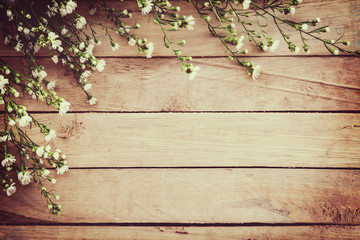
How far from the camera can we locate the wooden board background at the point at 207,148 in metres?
1.07

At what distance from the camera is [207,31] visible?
1126 millimetres

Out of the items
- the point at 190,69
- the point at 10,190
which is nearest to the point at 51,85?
the point at 10,190

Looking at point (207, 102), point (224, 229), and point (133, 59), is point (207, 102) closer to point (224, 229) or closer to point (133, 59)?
point (133, 59)

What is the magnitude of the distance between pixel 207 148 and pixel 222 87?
23cm

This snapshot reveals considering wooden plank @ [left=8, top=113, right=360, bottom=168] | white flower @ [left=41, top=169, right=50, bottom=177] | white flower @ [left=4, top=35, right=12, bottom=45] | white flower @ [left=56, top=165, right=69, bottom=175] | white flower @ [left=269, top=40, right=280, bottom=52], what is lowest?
white flower @ [left=41, top=169, right=50, bottom=177]

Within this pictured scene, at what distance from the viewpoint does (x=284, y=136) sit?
110 cm

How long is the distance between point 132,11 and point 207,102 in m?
0.44

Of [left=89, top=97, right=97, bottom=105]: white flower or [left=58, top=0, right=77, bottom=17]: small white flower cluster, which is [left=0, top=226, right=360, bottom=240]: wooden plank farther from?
[left=58, top=0, right=77, bottom=17]: small white flower cluster

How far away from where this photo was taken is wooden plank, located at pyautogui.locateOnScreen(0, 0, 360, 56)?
3.67 ft

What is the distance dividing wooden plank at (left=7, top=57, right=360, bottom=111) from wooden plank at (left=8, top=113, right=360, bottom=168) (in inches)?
1.7

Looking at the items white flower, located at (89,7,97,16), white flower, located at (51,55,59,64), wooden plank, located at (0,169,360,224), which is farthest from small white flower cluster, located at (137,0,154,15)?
wooden plank, located at (0,169,360,224)

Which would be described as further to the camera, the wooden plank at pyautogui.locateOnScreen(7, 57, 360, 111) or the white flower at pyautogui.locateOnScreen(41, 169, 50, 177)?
the wooden plank at pyautogui.locateOnScreen(7, 57, 360, 111)

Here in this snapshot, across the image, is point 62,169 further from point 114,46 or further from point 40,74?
point 114,46

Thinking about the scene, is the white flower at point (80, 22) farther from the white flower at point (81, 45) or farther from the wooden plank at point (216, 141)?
the wooden plank at point (216, 141)
